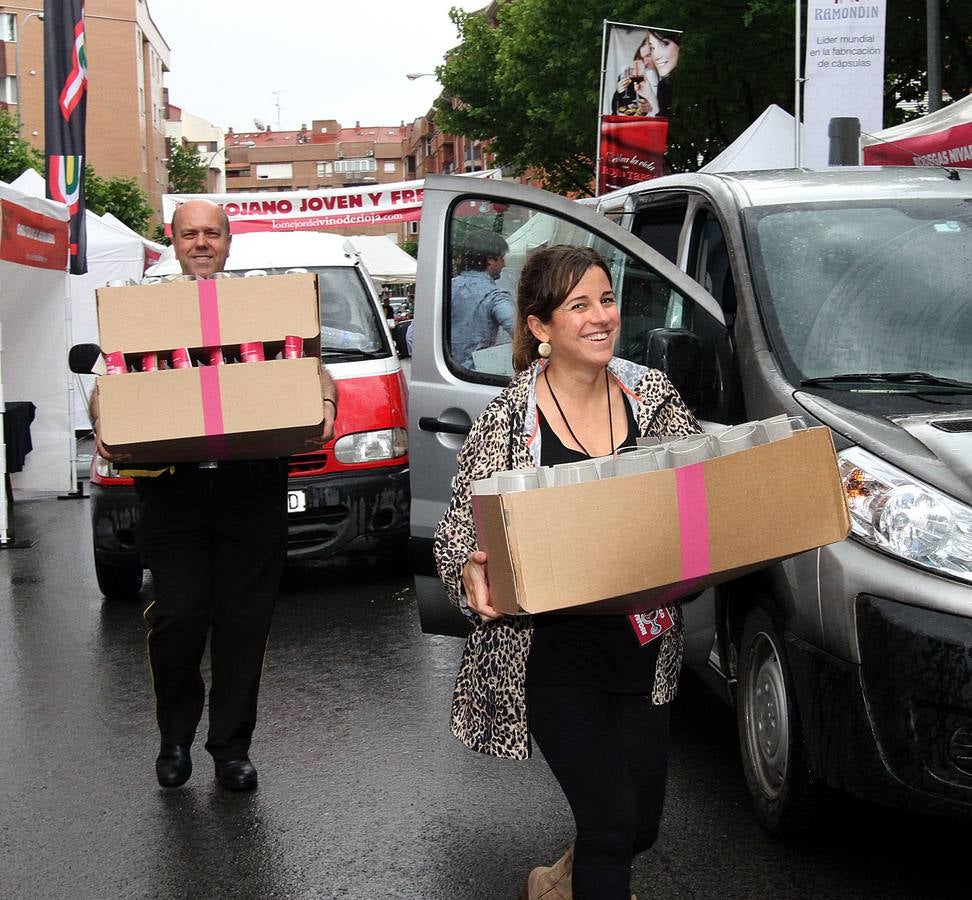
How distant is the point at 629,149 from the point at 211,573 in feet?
47.2

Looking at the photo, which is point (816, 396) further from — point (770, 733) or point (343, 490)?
point (343, 490)

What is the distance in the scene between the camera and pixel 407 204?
19.1m

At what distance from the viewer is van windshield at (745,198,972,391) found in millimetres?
4352

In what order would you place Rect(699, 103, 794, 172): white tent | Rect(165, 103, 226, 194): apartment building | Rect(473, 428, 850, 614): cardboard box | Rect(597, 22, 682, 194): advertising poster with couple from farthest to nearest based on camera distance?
1. Rect(165, 103, 226, 194): apartment building
2. Rect(597, 22, 682, 194): advertising poster with couple
3. Rect(699, 103, 794, 172): white tent
4. Rect(473, 428, 850, 614): cardboard box

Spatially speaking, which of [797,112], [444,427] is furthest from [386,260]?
[444,427]

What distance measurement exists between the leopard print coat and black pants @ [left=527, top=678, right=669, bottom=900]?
0.17 ft

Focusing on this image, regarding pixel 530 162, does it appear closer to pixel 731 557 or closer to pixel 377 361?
pixel 377 361

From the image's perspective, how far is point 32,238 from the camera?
11.3 metres

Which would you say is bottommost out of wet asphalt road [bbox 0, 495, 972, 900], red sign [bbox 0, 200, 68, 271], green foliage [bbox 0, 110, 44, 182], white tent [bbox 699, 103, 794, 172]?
wet asphalt road [bbox 0, 495, 972, 900]

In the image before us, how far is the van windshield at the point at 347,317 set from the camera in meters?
8.57

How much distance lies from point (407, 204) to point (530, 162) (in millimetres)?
21323

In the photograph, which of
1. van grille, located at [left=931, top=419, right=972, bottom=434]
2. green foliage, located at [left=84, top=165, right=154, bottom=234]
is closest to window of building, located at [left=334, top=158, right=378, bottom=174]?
green foliage, located at [left=84, top=165, right=154, bottom=234]

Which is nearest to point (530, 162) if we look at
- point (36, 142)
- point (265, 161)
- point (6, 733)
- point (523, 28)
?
point (523, 28)

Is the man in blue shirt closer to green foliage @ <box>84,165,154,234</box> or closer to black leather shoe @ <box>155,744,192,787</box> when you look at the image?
black leather shoe @ <box>155,744,192,787</box>
